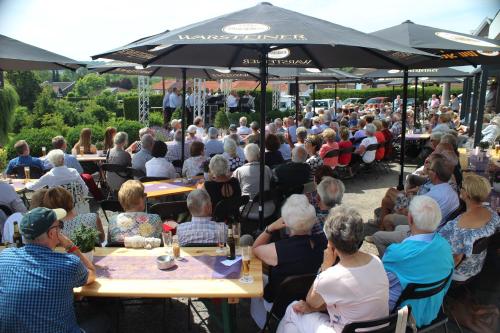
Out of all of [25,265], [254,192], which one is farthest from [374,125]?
[25,265]

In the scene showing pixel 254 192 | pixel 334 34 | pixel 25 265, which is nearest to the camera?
pixel 25 265

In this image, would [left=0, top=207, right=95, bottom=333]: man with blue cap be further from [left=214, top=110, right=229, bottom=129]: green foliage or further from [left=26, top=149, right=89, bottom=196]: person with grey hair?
[left=214, top=110, right=229, bottom=129]: green foliage

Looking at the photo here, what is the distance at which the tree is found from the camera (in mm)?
35219

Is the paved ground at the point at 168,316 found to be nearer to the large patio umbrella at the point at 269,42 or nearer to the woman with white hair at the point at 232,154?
the large patio umbrella at the point at 269,42

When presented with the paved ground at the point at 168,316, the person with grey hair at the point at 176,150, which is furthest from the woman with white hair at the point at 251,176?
the person with grey hair at the point at 176,150

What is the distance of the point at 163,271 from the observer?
3.10 m

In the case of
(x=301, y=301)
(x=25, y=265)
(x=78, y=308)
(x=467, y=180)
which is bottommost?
(x=78, y=308)

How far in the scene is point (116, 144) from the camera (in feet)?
23.7

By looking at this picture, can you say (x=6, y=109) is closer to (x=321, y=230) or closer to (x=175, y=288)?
(x=321, y=230)

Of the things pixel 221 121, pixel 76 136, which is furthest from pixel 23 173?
pixel 221 121

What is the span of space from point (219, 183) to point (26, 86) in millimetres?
36772

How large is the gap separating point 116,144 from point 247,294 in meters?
5.17

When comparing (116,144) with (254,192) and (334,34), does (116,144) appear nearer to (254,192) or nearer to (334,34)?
(254,192)

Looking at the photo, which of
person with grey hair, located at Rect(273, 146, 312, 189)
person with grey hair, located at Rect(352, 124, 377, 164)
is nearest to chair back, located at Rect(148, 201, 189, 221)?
person with grey hair, located at Rect(273, 146, 312, 189)
